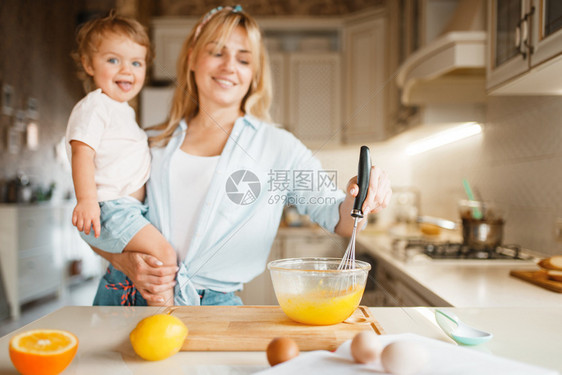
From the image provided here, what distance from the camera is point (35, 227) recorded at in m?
2.86

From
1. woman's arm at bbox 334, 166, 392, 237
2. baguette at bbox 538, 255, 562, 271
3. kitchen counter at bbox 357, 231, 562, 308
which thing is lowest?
kitchen counter at bbox 357, 231, 562, 308

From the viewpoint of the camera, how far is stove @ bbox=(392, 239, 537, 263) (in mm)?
1228

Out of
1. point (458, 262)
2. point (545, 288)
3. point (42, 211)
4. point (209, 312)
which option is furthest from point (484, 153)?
point (42, 211)

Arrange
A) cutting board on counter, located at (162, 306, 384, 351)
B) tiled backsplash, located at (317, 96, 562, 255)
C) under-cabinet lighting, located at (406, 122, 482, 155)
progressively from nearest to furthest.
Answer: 1. cutting board on counter, located at (162, 306, 384, 351)
2. tiled backsplash, located at (317, 96, 562, 255)
3. under-cabinet lighting, located at (406, 122, 482, 155)

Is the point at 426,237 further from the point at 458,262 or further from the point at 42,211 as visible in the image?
the point at 42,211

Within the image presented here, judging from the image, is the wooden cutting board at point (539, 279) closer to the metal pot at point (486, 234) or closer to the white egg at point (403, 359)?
the metal pot at point (486, 234)

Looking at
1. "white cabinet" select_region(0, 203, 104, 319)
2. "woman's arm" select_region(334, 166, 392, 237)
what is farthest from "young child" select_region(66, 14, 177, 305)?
"white cabinet" select_region(0, 203, 104, 319)

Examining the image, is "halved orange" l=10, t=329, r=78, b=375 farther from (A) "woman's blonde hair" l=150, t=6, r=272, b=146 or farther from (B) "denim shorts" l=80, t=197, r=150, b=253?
(A) "woman's blonde hair" l=150, t=6, r=272, b=146

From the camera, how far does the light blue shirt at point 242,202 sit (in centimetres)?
59

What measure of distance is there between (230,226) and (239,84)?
0.24 meters

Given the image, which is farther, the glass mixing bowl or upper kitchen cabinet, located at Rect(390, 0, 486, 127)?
upper kitchen cabinet, located at Rect(390, 0, 486, 127)

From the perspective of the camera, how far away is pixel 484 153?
1.68 meters

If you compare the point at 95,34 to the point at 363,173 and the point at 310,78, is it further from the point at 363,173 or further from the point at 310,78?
the point at 310,78

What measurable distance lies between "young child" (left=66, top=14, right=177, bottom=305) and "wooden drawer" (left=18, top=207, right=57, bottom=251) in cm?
252
